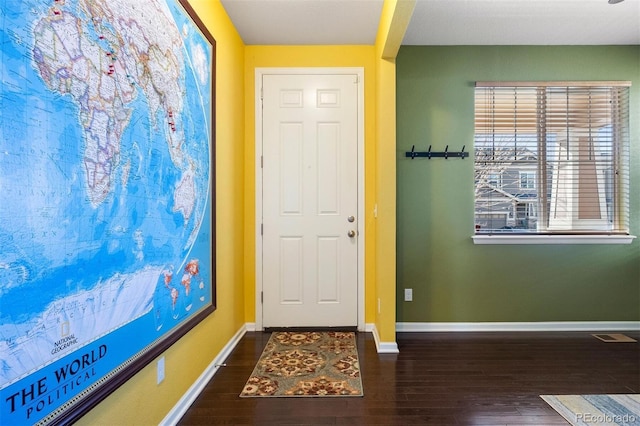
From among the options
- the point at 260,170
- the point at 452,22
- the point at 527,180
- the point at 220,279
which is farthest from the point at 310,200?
the point at 527,180

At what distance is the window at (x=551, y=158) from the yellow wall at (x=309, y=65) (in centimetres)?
103

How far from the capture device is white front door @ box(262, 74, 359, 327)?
290cm

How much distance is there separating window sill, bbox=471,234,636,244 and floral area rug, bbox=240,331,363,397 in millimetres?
1578

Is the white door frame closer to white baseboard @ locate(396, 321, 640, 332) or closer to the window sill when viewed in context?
white baseboard @ locate(396, 321, 640, 332)

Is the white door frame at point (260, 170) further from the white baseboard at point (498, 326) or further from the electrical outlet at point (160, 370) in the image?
the electrical outlet at point (160, 370)

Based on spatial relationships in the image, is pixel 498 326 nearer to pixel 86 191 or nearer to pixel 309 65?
pixel 309 65

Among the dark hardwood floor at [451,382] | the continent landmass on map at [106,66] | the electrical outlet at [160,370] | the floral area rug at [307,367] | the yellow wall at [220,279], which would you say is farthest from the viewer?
the floral area rug at [307,367]

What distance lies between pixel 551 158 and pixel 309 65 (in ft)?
8.15

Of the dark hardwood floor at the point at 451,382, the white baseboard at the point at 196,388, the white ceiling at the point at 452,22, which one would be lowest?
the dark hardwood floor at the point at 451,382

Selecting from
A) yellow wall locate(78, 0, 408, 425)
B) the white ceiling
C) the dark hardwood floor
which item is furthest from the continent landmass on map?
the dark hardwood floor

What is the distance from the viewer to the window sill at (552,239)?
9.50 ft

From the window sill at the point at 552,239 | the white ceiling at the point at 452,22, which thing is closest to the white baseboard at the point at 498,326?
the window sill at the point at 552,239

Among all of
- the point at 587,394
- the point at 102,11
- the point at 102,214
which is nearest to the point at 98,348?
the point at 102,214

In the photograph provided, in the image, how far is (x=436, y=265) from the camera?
2.94 metres
